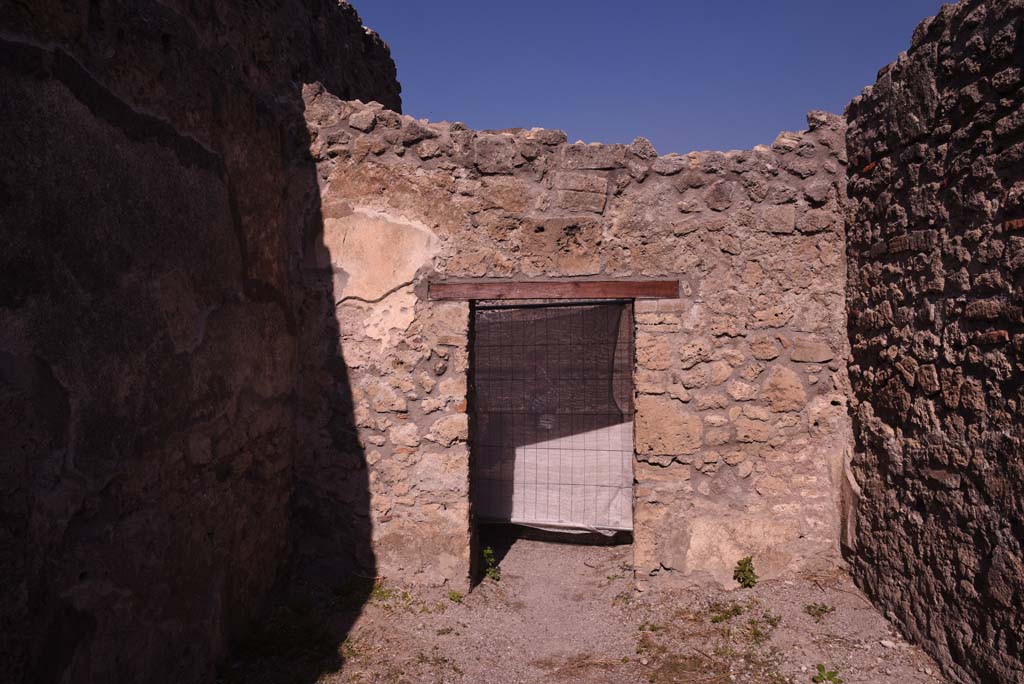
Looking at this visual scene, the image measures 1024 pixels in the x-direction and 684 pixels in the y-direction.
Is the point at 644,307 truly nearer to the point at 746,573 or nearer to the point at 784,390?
the point at 784,390

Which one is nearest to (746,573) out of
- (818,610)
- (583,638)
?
(818,610)

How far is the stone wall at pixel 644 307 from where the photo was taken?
3.16 meters

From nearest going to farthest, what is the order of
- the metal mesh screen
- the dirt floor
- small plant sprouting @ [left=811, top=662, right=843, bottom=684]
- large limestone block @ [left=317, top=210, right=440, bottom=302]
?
small plant sprouting @ [left=811, top=662, right=843, bottom=684] < the dirt floor < large limestone block @ [left=317, top=210, right=440, bottom=302] < the metal mesh screen

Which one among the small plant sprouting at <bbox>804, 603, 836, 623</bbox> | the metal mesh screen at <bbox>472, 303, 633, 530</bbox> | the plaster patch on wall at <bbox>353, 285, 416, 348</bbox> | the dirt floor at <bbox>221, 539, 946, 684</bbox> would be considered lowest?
the dirt floor at <bbox>221, 539, 946, 684</bbox>

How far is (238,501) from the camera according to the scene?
2.85 m

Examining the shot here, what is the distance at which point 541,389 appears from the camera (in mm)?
4234

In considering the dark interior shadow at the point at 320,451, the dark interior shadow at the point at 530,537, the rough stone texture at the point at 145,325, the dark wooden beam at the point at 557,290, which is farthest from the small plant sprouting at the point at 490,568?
the dark wooden beam at the point at 557,290

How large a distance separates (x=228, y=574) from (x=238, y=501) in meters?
0.28

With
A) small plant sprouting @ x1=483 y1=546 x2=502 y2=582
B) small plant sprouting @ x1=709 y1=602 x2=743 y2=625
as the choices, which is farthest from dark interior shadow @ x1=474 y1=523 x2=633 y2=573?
small plant sprouting @ x1=709 y1=602 x2=743 y2=625

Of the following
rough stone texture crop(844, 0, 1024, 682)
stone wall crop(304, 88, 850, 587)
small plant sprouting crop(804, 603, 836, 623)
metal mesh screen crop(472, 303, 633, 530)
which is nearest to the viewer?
rough stone texture crop(844, 0, 1024, 682)

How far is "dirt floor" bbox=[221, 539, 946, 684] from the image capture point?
8.78 feet

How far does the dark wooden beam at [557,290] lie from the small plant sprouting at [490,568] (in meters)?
1.41

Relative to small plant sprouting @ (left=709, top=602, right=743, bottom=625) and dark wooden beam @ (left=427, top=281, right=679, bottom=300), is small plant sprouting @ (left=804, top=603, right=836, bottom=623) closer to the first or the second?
small plant sprouting @ (left=709, top=602, right=743, bottom=625)

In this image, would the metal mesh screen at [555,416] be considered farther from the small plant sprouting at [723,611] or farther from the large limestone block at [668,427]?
the small plant sprouting at [723,611]
